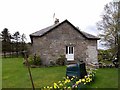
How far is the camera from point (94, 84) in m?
13.1

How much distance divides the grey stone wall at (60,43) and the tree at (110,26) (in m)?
3.64

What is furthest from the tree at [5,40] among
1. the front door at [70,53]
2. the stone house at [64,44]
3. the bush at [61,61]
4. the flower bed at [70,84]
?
the flower bed at [70,84]

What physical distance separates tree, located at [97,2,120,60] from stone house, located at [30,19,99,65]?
3.05 metres

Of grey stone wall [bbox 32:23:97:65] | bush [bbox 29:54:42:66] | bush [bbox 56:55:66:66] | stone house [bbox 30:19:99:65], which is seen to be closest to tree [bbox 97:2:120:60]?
stone house [bbox 30:19:99:65]

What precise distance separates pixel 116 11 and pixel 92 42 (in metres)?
5.92

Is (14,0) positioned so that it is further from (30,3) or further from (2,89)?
(2,89)

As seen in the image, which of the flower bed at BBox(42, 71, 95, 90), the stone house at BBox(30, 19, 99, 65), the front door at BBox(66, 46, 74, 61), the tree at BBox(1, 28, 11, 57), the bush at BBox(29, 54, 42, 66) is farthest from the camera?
the tree at BBox(1, 28, 11, 57)

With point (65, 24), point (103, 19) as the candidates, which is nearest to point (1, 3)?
point (65, 24)

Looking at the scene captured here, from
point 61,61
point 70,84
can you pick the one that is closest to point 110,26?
point 61,61

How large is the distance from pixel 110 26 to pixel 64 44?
7.62m

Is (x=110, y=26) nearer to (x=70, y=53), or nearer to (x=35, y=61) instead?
(x=70, y=53)

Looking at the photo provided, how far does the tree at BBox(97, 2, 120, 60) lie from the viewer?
28.2 metres

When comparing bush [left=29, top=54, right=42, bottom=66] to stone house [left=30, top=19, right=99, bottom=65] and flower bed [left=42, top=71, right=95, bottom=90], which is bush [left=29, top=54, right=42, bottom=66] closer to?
stone house [left=30, top=19, right=99, bottom=65]

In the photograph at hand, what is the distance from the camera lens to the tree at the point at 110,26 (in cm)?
2819
